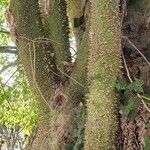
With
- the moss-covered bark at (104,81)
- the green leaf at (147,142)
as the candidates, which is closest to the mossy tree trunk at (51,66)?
the moss-covered bark at (104,81)

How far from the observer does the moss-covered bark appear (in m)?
2.65

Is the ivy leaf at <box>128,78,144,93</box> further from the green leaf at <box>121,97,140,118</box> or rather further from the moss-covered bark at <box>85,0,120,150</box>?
the moss-covered bark at <box>85,0,120,150</box>

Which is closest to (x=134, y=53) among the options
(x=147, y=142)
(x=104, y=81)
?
(x=104, y=81)

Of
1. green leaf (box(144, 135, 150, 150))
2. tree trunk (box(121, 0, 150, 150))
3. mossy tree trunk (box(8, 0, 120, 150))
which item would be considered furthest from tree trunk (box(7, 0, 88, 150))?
green leaf (box(144, 135, 150, 150))

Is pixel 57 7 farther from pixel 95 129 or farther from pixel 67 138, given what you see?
pixel 95 129

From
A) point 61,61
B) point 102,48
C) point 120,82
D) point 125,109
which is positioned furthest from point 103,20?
point 61,61

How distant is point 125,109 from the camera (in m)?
2.83

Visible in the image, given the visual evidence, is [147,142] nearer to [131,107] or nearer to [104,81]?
[131,107]

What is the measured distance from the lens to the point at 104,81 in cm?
269

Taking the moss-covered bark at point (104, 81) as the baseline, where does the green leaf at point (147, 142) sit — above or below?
below

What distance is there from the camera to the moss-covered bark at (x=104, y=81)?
2.65 m

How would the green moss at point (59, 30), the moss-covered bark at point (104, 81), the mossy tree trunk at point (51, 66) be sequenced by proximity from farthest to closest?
1. the green moss at point (59, 30)
2. the mossy tree trunk at point (51, 66)
3. the moss-covered bark at point (104, 81)

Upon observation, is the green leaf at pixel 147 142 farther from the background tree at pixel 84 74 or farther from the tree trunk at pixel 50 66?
the tree trunk at pixel 50 66

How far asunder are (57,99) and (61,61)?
34 cm
